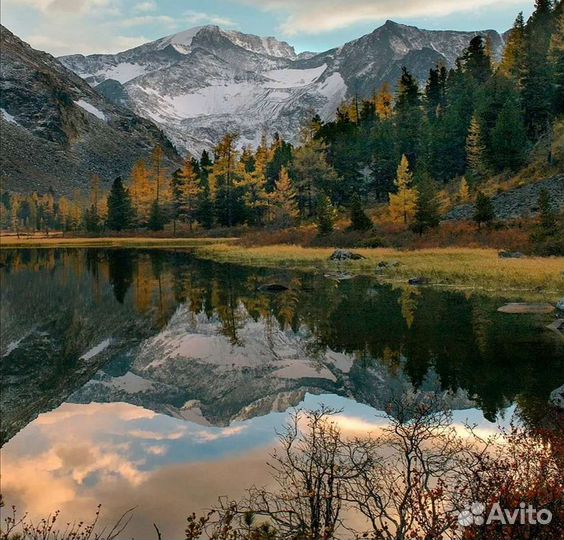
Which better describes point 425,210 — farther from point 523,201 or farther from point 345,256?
point 345,256

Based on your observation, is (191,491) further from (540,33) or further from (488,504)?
(540,33)

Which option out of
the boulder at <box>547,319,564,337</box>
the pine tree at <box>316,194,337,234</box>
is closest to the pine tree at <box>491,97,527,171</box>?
the pine tree at <box>316,194,337,234</box>

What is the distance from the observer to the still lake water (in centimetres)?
1012

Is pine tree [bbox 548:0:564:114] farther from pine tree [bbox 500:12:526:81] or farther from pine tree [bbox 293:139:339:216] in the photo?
pine tree [bbox 293:139:339:216]

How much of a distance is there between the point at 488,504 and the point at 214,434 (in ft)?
22.7

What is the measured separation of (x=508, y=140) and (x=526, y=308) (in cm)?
4741

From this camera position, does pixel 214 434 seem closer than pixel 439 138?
Yes

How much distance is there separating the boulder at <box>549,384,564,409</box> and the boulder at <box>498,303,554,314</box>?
1133 centimetres

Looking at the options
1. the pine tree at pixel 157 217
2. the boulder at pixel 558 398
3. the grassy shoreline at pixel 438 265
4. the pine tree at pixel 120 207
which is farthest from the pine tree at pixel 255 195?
the boulder at pixel 558 398

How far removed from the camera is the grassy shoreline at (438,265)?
2939 cm

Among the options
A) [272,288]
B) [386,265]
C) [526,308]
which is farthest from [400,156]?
[526,308]

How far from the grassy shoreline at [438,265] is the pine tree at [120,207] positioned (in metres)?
40.9

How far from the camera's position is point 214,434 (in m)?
12.3

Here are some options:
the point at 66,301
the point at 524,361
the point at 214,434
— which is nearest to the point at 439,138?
the point at 66,301
